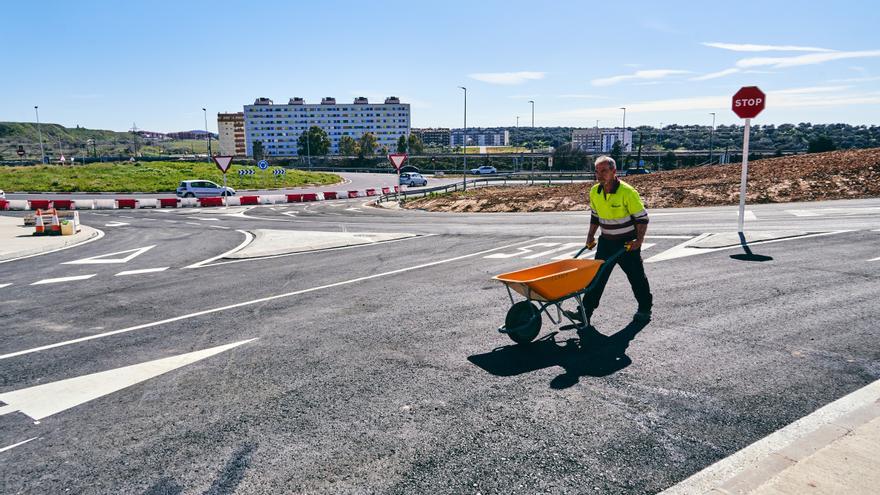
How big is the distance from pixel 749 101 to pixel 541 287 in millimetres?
9394

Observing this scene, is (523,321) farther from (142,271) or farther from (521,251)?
(142,271)

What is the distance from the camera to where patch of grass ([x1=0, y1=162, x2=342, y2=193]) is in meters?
54.7

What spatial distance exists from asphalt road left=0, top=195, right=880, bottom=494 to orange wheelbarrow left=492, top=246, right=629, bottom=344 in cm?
29

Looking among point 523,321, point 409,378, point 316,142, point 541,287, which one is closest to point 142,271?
point 409,378

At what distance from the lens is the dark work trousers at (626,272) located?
6.94 meters

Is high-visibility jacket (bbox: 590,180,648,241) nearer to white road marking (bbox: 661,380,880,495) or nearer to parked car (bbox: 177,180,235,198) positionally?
white road marking (bbox: 661,380,880,495)

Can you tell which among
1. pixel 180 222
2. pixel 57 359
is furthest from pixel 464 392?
pixel 180 222

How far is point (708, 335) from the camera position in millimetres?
6570

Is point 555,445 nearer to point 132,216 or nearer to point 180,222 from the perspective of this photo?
point 180,222

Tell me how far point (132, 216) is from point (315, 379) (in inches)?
1227

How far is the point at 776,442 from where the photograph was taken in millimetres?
4125

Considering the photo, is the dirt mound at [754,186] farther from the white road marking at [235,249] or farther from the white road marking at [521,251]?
the white road marking at [235,249]

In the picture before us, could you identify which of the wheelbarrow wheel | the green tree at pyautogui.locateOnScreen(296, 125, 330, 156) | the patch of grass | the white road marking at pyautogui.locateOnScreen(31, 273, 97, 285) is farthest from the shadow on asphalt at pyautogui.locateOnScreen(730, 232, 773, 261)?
the green tree at pyautogui.locateOnScreen(296, 125, 330, 156)

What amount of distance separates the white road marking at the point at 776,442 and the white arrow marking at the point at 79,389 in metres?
5.29
